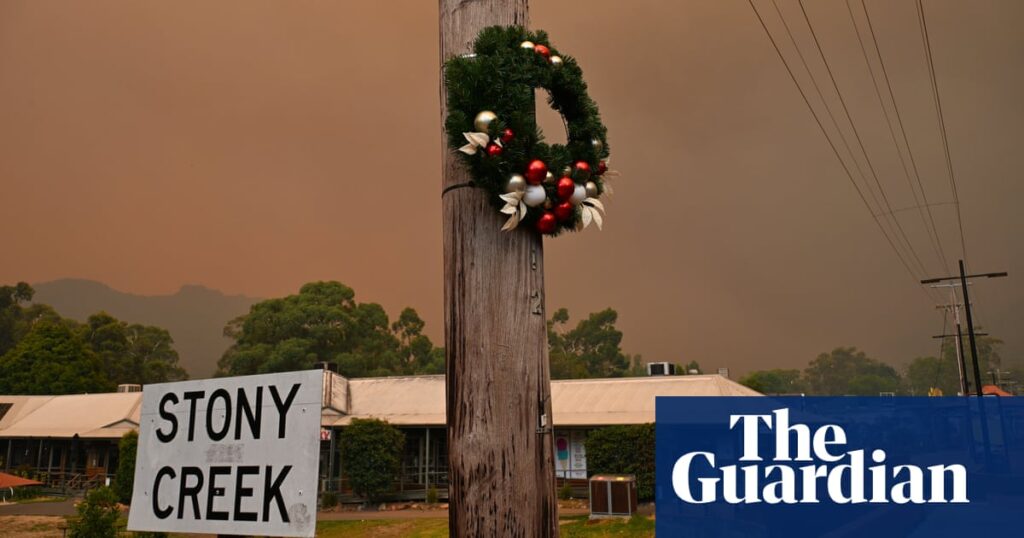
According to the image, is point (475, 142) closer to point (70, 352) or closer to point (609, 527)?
point (609, 527)

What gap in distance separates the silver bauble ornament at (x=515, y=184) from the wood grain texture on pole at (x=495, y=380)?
3.2 inches

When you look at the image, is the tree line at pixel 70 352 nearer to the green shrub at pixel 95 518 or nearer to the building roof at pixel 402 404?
the building roof at pixel 402 404

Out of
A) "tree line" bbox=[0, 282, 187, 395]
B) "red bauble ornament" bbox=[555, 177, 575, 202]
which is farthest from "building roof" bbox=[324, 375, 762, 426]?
"tree line" bbox=[0, 282, 187, 395]

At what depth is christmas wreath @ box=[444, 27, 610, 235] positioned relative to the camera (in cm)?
218

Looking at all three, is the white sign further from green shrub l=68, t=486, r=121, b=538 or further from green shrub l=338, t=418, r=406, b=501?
green shrub l=338, t=418, r=406, b=501

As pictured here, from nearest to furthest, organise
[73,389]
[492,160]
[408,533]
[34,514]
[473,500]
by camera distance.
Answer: [473,500] → [492,160] → [408,533] → [34,514] → [73,389]

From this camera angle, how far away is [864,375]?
569 ft

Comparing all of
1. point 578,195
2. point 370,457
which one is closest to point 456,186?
point 578,195

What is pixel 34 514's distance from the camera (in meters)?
22.2

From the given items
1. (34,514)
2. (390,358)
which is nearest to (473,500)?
(34,514)

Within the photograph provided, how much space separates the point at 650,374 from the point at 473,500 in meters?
29.3

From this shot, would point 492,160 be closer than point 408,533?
Yes

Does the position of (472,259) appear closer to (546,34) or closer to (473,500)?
(473,500)

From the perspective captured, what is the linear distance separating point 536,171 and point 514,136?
13 centimetres
